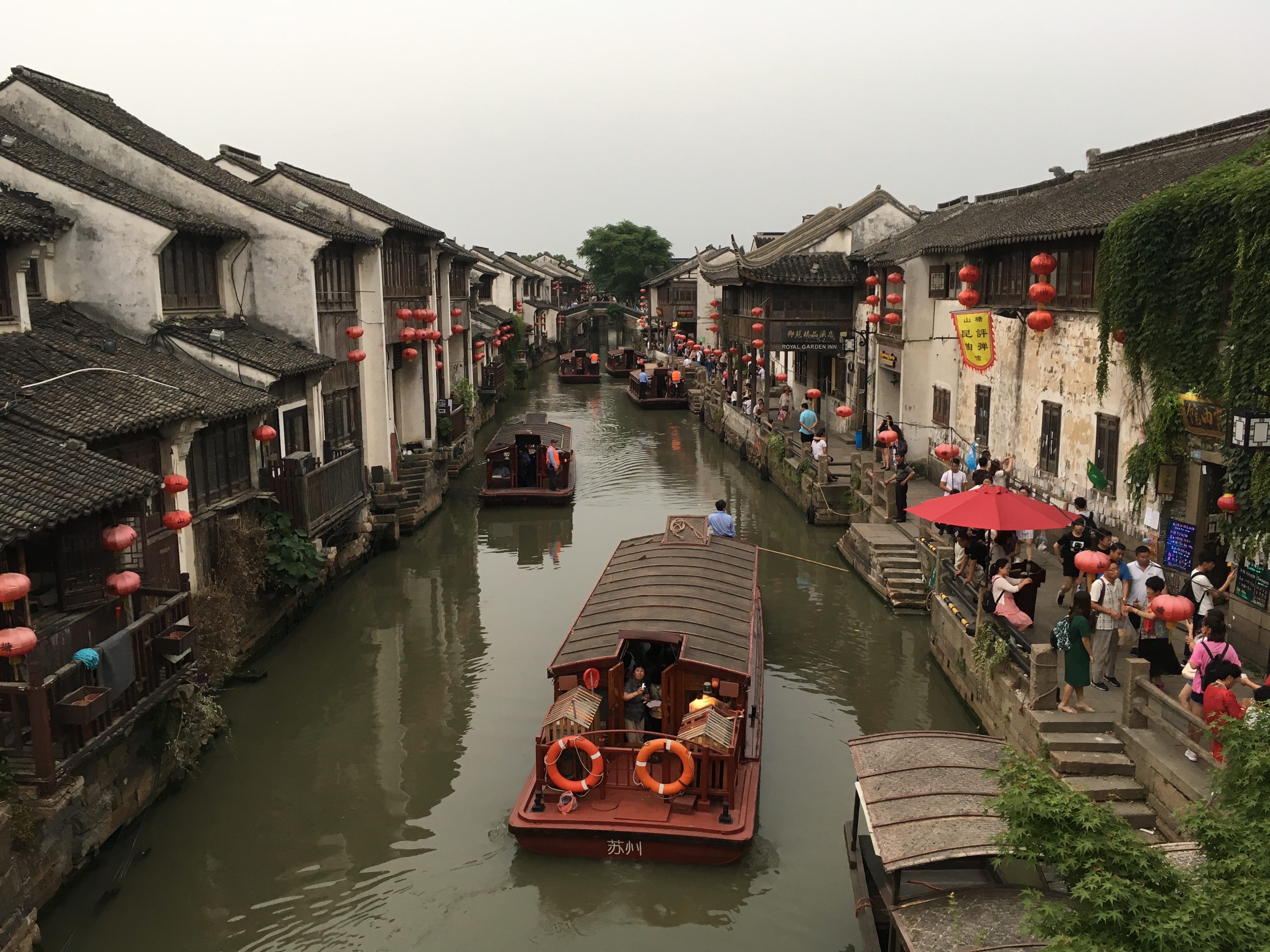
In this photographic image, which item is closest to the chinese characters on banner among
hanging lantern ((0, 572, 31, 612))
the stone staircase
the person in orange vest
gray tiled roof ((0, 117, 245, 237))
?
the stone staircase

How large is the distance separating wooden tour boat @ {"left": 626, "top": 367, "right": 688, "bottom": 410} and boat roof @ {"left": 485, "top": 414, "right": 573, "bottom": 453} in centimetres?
1717

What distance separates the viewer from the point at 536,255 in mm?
104562

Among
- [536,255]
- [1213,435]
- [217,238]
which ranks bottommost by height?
[1213,435]

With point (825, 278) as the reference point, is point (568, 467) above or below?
below

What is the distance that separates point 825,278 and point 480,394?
19.0 m

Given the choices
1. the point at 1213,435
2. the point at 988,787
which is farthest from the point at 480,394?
the point at 988,787

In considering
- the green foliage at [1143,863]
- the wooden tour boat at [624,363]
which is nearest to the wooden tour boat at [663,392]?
the wooden tour boat at [624,363]

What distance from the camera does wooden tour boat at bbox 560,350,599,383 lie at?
6019 cm

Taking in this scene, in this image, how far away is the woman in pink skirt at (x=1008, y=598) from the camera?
1280 cm

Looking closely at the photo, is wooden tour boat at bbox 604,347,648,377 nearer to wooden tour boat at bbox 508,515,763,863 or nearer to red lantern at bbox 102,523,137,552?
wooden tour boat at bbox 508,515,763,863

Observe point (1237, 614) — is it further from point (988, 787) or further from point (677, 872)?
point (677, 872)

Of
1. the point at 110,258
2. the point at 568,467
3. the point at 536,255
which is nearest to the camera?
the point at 110,258

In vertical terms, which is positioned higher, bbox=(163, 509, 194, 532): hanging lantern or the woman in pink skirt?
bbox=(163, 509, 194, 532): hanging lantern

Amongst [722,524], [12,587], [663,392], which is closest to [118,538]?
[12,587]
